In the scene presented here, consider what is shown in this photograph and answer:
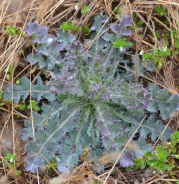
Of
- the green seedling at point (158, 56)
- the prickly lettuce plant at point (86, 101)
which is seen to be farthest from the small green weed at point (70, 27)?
the green seedling at point (158, 56)

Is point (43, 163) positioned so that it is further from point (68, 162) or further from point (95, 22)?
point (95, 22)

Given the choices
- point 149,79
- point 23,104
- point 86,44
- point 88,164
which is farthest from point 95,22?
point 88,164

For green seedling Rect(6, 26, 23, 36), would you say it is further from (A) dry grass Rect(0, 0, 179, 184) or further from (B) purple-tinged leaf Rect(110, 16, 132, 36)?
(B) purple-tinged leaf Rect(110, 16, 132, 36)

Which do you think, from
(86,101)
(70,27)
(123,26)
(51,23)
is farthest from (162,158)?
(51,23)

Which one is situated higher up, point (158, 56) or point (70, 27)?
point (70, 27)

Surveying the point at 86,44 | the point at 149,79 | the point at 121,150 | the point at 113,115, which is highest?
the point at 86,44

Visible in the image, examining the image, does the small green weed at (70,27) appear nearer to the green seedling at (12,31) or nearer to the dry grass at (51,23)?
the dry grass at (51,23)

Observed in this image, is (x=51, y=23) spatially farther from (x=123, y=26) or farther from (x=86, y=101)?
(x=86, y=101)

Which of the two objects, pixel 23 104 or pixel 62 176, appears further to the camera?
pixel 23 104

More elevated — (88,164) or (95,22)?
(95,22)
